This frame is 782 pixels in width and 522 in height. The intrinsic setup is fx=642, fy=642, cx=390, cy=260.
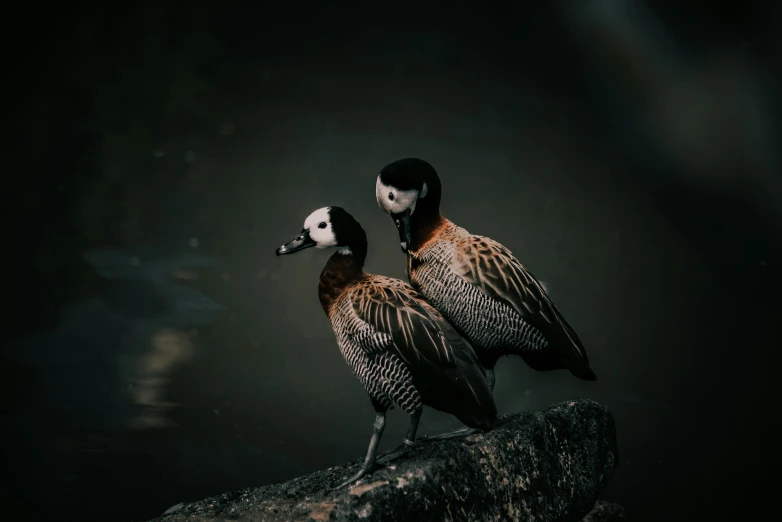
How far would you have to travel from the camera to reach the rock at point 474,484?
7.32 feet

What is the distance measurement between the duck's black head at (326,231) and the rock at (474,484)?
0.89m

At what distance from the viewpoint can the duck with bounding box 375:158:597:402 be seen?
264 centimetres

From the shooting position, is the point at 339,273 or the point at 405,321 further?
the point at 339,273

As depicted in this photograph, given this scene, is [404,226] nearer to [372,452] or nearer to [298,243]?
[298,243]

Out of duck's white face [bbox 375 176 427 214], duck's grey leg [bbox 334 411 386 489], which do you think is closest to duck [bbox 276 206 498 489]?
duck's grey leg [bbox 334 411 386 489]

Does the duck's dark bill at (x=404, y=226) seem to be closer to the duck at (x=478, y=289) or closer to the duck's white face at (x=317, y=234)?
the duck at (x=478, y=289)

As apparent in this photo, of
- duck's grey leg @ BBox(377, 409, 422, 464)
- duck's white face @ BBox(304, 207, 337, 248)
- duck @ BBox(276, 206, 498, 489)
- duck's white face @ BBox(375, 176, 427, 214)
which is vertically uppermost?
duck's white face @ BBox(375, 176, 427, 214)

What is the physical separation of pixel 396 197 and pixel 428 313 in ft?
1.71

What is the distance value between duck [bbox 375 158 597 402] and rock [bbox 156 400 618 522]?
0.38 metres

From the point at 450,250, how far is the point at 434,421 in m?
3.35

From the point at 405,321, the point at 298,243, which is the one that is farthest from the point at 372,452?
the point at 298,243

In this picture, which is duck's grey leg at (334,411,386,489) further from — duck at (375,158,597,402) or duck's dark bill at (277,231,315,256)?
duck's dark bill at (277,231,315,256)

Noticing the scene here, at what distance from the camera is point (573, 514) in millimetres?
3023

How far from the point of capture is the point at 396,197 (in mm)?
2662
